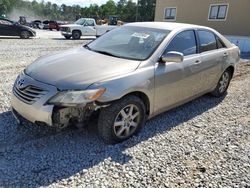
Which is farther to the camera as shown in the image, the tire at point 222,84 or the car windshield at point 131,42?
the tire at point 222,84

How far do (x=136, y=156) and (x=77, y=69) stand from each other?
4.57ft

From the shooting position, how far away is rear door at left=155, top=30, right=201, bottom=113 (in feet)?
12.7

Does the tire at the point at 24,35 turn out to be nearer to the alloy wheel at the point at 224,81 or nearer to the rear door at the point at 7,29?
the rear door at the point at 7,29

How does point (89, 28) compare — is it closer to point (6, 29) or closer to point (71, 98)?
point (6, 29)

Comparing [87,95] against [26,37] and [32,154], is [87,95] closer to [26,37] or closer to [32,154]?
[32,154]

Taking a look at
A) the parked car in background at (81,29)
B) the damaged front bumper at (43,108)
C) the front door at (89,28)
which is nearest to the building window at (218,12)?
the parked car in background at (81,29)

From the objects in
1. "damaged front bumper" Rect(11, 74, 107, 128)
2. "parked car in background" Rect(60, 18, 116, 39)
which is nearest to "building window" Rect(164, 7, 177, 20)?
"parked car in background" Rect(60, 18, 116, 39)

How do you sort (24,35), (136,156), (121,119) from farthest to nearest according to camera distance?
(24,35) < (121,119) < (136,156)

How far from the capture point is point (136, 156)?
3.36 m

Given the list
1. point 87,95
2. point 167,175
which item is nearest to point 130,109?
point 87,95

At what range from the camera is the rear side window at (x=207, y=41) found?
4826 mm

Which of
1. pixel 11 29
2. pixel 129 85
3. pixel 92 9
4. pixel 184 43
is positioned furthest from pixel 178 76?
pixel 92 9

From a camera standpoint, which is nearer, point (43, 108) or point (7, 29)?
point (43, 108)

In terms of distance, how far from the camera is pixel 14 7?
83062 mm
